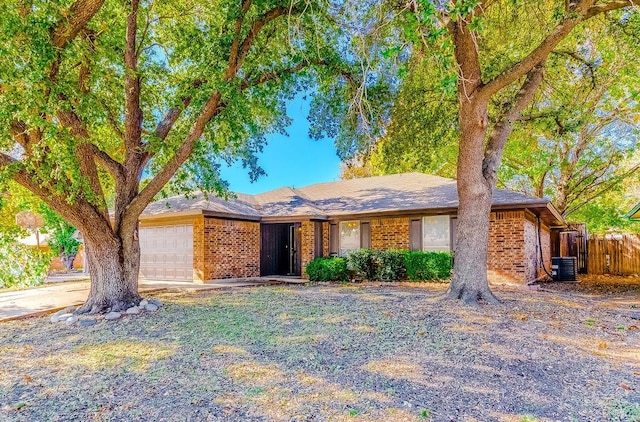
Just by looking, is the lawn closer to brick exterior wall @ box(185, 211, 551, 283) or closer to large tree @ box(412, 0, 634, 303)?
large tree @ box(412, 0, 634, 303)

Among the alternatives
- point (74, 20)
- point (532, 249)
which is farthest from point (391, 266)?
point (74, 20)

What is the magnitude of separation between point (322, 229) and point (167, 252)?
5711mm

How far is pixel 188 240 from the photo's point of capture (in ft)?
46.4

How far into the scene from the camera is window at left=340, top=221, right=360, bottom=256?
14.7 metres

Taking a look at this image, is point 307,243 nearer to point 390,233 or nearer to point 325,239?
point 325,239

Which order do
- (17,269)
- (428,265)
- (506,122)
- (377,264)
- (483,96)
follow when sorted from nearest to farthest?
(483,96)
(506,122)
(428,265)
(377,264)
(17,269)

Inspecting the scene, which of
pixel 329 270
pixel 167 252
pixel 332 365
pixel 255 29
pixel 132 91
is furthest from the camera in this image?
pixel 167 252

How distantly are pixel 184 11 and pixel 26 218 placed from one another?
55.0ft

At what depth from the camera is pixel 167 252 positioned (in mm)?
14891

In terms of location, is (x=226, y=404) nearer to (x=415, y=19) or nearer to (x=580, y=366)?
(x=580, y=366)

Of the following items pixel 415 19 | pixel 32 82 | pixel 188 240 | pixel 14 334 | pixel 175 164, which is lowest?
pixel 14 334

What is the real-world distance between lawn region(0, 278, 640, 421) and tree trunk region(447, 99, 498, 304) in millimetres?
588

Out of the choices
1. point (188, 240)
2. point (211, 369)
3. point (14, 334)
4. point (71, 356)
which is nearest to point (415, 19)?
point (211, 369)

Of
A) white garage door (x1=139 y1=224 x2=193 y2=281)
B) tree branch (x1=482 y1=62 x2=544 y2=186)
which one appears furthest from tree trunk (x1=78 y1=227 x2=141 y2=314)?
tree branch (x1=482 y1=62 x2=544 y2=186)
